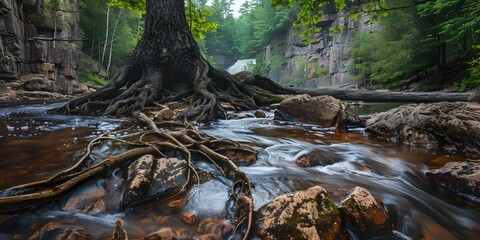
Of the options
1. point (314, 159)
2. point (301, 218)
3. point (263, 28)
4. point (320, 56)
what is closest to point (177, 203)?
point (301, 218)

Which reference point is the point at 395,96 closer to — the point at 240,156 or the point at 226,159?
the point at 240,156

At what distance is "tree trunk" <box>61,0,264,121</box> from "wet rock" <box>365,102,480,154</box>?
343 centimetres

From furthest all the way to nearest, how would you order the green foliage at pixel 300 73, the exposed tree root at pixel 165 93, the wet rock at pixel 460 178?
the green foliage at pixel 300 73, the exposed tree root at pixel 165 93, the wet rock at pixel 460 178

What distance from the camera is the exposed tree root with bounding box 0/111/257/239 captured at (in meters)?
1.67

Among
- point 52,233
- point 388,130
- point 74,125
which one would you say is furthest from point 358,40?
point 52,233

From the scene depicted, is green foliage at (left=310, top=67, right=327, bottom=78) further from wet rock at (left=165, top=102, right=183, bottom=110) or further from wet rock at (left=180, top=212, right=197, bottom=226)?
wet rock at (left=180, top=212, right=197, bottom=226)

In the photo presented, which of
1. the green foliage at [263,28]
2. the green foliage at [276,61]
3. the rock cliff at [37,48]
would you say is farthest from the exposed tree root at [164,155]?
the green foliage at [276,61]

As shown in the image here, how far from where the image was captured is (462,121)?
3.91m

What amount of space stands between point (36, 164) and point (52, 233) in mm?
1339

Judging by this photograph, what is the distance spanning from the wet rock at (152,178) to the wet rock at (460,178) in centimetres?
256

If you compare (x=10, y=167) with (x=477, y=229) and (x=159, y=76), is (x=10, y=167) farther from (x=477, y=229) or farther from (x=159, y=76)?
(x=159, y=76)

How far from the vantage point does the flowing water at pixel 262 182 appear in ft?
5.55

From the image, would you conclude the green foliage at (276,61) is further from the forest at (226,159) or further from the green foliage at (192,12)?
the green foliage at (192,12)

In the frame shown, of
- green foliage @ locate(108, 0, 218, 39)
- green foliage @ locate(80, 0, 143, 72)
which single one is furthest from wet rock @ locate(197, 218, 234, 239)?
green foliage @ locate(80, 0, 143, 72)
